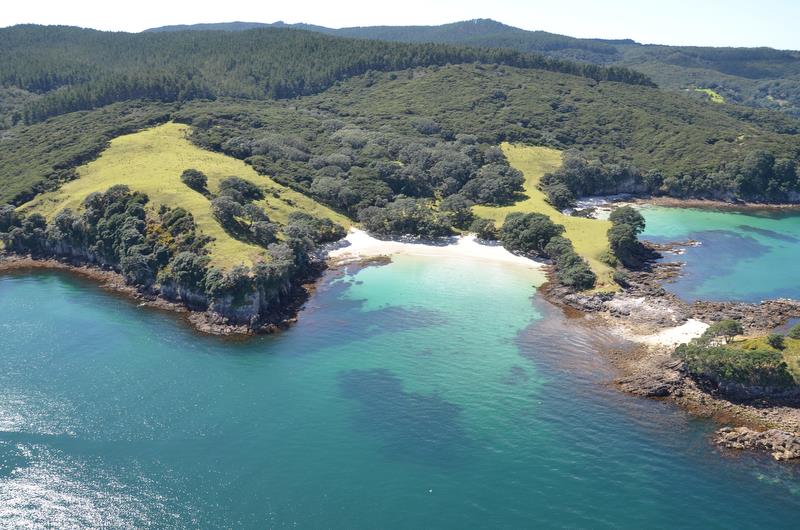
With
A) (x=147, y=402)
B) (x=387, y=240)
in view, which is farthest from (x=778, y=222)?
(x=147, y=402)

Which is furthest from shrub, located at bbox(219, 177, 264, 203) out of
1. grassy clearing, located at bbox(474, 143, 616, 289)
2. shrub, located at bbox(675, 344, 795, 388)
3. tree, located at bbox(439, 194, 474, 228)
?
shrub, located at bbox(675, 344, 795, 388)

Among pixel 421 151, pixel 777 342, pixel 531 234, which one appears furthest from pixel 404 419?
pixel 421 151

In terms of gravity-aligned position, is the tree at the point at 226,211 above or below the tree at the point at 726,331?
above

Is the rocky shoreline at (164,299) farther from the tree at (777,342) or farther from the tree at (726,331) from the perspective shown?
the tree at (777,342)

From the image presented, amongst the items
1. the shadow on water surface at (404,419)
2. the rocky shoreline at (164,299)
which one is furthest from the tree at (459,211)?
the shadow on water surface at (404,419)

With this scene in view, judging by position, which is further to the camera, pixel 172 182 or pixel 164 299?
pixel 172 182

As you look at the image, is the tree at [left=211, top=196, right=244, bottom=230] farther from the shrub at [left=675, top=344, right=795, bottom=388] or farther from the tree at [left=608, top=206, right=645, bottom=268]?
the shrub at [left=675, top=344, right=795, bottom=388]

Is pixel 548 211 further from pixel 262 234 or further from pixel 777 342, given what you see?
pixel 777 342
